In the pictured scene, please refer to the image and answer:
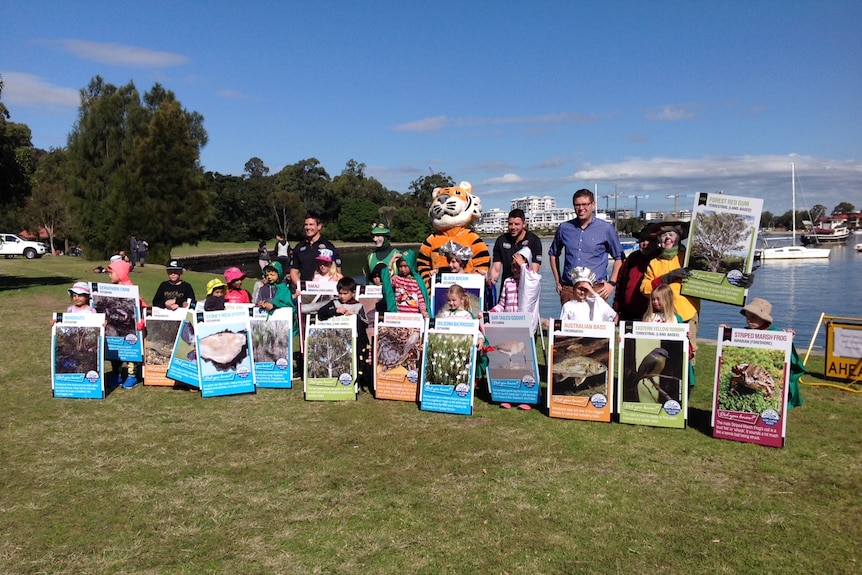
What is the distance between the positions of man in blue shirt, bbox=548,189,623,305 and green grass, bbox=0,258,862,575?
5.71ft

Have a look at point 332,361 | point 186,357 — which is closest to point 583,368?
point 332,361

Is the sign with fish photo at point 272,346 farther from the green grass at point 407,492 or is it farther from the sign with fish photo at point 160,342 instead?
the sign with fish photo at point 160,342

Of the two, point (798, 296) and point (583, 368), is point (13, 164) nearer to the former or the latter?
point (583, 368)

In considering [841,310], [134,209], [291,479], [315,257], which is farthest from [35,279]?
[841,310]

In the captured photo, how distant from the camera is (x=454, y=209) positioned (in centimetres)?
893

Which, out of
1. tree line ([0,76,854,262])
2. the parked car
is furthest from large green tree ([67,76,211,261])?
the parked car

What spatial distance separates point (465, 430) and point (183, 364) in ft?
11.5

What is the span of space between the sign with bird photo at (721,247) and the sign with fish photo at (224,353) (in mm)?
4838

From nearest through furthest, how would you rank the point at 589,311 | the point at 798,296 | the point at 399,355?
the point at 589,311, the point at 399,355, the point at 798,296

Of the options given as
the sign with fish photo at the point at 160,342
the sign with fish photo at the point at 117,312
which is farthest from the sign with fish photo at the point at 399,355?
the sign with fish photo at the point at 117,312

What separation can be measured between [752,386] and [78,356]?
7105 mm

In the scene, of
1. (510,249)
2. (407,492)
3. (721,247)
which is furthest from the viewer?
(510,249)

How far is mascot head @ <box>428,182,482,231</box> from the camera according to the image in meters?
8.94

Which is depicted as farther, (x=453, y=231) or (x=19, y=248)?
(x=19, y=248)
